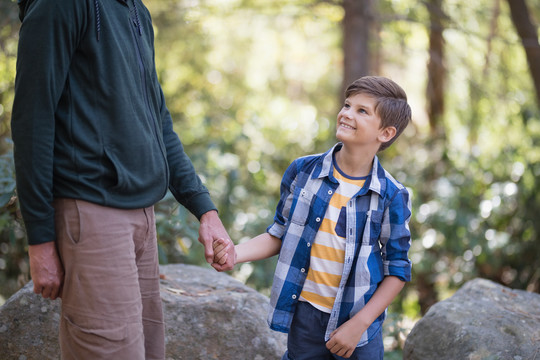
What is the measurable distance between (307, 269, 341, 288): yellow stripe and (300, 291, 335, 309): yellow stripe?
0.17 ft

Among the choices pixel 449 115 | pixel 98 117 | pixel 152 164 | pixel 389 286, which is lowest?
pixel 449 115

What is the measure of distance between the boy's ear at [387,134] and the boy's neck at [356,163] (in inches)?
3.0

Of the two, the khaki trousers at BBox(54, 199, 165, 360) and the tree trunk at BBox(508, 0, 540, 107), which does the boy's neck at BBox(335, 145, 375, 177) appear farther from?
the tree trunk at BBox(508, 0, 540, 107)

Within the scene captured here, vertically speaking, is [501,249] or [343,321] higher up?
[343,321]

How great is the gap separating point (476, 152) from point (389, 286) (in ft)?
14.5

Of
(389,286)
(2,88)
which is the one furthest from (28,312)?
(2,88)

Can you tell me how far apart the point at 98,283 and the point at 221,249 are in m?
0.56

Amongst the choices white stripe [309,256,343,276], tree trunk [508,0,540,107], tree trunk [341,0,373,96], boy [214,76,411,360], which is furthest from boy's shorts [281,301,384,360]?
tree trunk [508,0,540,107]

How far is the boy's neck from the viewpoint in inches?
81.0

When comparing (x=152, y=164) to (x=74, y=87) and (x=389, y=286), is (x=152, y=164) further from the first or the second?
(x=389, y=286)

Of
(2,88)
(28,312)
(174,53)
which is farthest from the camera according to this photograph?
(174,53)

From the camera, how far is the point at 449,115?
9.20 metres

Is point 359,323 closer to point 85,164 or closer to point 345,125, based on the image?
point 345,125

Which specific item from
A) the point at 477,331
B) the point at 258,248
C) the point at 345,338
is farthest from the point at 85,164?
the point at 477,331
